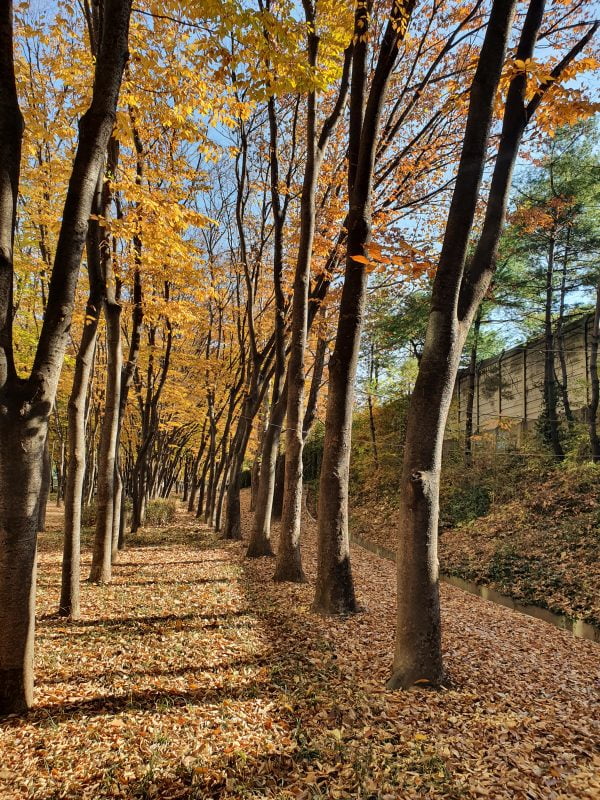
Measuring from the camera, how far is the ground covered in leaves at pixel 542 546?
8828 mm

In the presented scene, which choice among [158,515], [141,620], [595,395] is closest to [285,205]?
[141,620]

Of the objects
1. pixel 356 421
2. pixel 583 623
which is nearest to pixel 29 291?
pixel 583 623

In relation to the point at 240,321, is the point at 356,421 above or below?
below

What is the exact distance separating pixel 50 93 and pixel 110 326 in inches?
194

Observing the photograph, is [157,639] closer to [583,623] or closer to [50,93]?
[583,623]

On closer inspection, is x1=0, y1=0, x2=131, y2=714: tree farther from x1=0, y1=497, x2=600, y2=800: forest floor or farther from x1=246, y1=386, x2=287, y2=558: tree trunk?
x1=246, y1=386, x2=287, y2=558: tree trunk

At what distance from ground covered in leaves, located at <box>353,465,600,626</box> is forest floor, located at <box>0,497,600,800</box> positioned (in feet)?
8.52

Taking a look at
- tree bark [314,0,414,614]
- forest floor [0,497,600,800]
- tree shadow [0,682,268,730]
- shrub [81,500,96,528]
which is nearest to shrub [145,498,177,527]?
shrub [81,500,96,528]

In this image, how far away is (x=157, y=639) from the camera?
520 cm

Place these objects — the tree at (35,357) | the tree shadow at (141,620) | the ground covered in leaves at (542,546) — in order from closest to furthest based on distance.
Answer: the tree at (35,357)
the tree shadow at (141,620)
the ground covered in leaves at (542,546)

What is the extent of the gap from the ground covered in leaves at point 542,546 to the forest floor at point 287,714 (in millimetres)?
2597

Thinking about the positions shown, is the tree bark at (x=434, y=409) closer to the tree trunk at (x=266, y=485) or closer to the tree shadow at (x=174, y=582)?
the tree shadow at (x=174, y=582)

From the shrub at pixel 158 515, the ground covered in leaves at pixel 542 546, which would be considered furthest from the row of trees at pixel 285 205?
the shrub at pixel 158 515

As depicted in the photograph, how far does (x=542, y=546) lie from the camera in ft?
35.1
